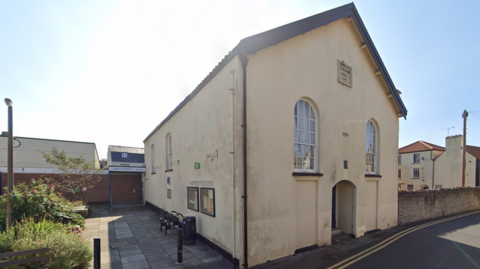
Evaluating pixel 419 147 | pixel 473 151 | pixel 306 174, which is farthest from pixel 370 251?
pixel 419 147

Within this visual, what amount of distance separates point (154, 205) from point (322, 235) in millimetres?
11872

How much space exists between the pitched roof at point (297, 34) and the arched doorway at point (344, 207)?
5688 mm

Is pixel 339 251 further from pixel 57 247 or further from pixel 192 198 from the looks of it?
pixel 57 247

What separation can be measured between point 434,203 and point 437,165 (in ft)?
60.8

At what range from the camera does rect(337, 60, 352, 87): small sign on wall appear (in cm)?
917

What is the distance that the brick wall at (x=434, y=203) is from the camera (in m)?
12.4

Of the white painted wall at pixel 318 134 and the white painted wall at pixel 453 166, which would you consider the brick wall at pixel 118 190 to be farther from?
the white painted wall at pixel 453 166

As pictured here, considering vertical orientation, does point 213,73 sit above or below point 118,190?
above

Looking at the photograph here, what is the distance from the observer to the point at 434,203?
47.0 feet

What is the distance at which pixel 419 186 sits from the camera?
30516 mm

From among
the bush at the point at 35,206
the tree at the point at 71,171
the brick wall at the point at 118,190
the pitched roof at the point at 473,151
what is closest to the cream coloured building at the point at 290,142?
the bush at the point at 35,206

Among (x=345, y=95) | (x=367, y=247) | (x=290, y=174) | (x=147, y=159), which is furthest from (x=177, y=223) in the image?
(x=147, y=159)

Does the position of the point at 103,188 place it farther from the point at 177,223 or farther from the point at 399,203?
the point at 399,203

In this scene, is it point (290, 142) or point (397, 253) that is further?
point (397, 253)
